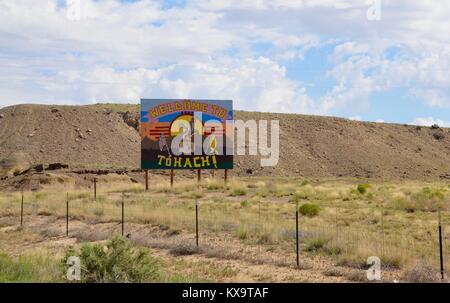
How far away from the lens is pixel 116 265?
14.5 m

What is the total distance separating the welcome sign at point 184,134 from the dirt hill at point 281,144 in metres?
23.0

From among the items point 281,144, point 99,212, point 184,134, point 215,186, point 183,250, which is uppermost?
point 281,144

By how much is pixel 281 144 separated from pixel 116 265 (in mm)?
79958

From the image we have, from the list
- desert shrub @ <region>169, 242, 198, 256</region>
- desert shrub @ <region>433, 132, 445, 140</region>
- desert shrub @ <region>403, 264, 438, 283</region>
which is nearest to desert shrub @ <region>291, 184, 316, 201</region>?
desert shrub @ <region>169, 242, 198, 256</region>

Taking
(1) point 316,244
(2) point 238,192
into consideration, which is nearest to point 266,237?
(1) point 316,244

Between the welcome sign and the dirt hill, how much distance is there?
23.0 m

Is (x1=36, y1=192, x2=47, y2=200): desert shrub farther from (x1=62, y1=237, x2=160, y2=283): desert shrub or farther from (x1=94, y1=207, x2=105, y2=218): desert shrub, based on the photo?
(x1=62, y1=237, x2=160, y2=283): desert shrub

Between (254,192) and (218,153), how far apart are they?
13.4 ft

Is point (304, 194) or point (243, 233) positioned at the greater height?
point (304, 194)

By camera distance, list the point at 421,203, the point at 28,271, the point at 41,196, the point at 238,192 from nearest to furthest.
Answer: the point at 28,271 → the point at 421,203 → the point at 41,196 → the point at 238,192

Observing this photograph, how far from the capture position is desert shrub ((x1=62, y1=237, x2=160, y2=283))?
14203 millimetres

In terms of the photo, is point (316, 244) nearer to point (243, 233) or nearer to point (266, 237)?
point (266, 237)

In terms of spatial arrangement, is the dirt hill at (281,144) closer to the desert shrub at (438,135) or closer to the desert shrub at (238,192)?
the desert shrub at (438,135)

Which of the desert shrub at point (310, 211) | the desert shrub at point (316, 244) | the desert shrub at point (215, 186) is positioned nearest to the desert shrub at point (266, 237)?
the desert shrub at point (316, 244)
